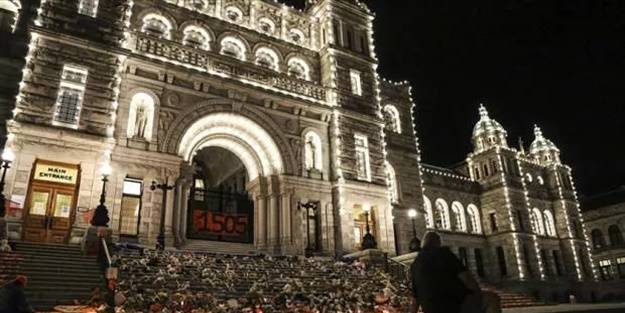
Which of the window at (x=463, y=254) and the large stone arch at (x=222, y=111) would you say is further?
the window at (x=463, y=254)

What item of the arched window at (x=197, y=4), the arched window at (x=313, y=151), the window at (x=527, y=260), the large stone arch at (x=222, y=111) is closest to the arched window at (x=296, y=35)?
the arched window at (x=197, y=4)

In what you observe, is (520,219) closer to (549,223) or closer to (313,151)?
(549,223)

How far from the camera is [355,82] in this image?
29688 millimetres

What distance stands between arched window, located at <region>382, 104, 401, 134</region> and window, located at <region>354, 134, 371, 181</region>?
6.98 metres

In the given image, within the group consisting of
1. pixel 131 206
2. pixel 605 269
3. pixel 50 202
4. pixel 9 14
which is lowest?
pixel 605 269

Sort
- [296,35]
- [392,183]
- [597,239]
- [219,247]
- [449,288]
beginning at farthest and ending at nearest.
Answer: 1. [597,239]
2. [392,183]
3. [296,35]
4. [219,247]
5. [449,288]

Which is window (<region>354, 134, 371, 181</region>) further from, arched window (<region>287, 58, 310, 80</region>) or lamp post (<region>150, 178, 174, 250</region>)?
lamp post (<region>150, 178, 174, 250</region>)

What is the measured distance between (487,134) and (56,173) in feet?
133

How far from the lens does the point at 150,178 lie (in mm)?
20344

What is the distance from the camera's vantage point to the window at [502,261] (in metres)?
40.9

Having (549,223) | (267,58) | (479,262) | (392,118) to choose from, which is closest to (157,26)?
(267,58)

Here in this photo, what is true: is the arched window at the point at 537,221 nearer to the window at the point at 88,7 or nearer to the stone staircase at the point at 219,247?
the stone staircase at the point at 219,247

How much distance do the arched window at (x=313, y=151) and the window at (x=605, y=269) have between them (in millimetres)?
46697

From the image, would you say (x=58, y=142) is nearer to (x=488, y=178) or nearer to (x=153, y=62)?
(x=153, y=62)
